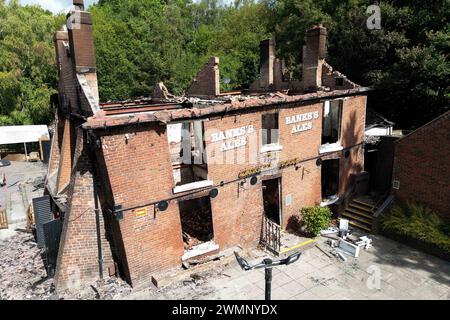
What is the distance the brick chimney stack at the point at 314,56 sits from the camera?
14883 millimetres

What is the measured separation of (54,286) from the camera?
9.73 metres

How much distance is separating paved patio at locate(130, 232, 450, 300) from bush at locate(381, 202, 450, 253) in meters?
0.65

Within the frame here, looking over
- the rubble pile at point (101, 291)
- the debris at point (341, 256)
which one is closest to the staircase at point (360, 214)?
the debris at point (341, 256)

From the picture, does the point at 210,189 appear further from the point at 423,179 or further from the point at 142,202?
the point at 423,179

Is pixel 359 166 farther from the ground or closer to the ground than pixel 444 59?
closer to the ground

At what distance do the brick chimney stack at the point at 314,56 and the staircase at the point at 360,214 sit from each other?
5.75m

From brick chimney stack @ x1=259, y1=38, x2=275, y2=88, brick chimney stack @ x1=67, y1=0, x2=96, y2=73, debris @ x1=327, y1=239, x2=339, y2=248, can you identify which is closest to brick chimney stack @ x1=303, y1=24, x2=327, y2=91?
brick chimney stack @ x1=259, y1=38, x2=275, y2=88

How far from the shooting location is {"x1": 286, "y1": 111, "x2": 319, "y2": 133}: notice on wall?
496 inches

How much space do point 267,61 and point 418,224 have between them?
11.4 metres

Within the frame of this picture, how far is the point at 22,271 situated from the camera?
1087 centimetres

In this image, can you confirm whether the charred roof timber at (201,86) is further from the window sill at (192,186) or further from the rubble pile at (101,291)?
the rubble pile at (101,291)

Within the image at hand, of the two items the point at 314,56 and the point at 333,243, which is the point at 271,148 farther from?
the point at 314,56

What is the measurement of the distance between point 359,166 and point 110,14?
47.4 m

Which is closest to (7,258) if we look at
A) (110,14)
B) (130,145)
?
(130,145)
